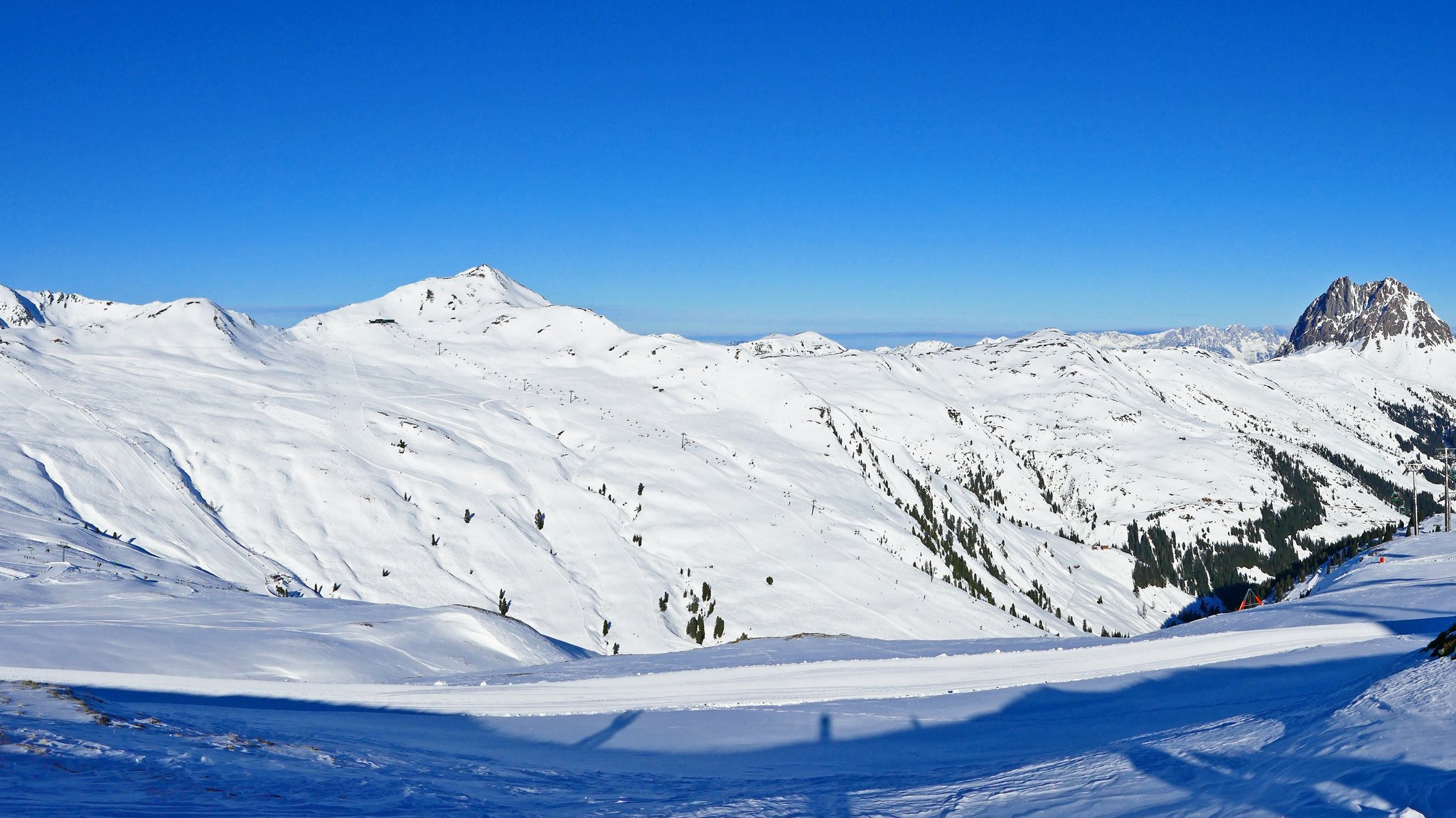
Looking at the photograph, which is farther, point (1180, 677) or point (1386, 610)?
point (1386, 610)

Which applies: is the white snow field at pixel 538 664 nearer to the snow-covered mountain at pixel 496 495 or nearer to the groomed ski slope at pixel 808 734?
the groomed ski slope at pixel 808 734

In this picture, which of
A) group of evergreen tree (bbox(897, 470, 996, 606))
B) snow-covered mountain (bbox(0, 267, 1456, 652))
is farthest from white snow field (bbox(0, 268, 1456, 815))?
group of evergreen tree (bbox(897, 470, 996, 606))

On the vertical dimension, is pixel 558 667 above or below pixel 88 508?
below

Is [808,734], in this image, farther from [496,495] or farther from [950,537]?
[950,537]

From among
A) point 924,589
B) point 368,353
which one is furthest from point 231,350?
point 924,589

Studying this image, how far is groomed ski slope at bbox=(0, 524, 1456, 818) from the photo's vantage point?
6.85 meters

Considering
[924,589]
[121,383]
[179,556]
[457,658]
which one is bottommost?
[924,589]

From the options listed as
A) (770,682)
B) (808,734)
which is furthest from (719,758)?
(770,682)

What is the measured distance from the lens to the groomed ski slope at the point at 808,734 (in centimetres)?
685

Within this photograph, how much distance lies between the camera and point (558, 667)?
1958 cm

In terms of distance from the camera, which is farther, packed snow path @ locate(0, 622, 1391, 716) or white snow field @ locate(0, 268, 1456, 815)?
packed snow path @ locate(0, 622, 1391, 716)

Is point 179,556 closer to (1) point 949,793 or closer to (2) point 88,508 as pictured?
(2) point 88,508

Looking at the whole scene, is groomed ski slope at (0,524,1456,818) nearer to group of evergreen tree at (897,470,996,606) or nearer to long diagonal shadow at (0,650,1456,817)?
long diagonal shadow at (0,650,1456,817)

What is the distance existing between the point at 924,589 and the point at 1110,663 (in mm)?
84617
